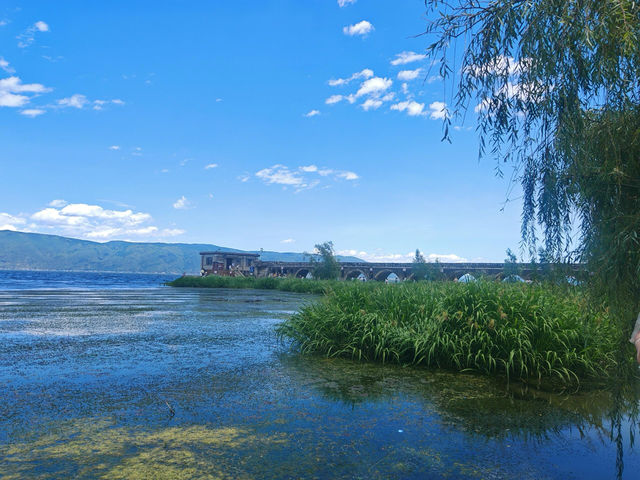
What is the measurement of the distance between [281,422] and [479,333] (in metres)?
3.99

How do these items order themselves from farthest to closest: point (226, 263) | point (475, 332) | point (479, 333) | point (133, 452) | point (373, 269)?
1. point (226, 263)
2. point (373, 269)
3. point (475, 332)
4. point (479, 333)
5. point (133, 452)

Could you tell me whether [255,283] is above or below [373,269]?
below

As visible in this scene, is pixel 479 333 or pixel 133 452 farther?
pixel 479 333

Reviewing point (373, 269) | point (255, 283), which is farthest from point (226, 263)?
point (255, 283)

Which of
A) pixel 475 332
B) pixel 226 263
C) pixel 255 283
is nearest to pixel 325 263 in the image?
pixel 255 283

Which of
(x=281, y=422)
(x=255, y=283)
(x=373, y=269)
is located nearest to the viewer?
(x=281, y=422)

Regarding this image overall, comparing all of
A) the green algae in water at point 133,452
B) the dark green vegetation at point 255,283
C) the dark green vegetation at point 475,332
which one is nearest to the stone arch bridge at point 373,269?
the dark green vegetation at point 255,283

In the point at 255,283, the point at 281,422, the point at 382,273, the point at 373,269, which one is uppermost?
the point at 373,269

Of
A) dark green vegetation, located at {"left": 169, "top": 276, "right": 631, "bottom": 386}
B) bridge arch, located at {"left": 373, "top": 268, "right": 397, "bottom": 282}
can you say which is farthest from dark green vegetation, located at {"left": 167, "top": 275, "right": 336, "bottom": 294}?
dark green vegetation, located at {"left": 169, "top": 276, "right": 631, "bottom": 386}

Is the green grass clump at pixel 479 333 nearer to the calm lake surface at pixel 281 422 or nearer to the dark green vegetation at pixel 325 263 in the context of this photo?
the calm lake surface at pixel 281 422

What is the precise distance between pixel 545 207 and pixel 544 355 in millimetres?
3500

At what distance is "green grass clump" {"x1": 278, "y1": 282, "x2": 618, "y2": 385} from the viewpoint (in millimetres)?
7066

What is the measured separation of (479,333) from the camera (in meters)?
7.34

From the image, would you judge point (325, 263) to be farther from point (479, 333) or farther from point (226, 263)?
point (479, 333)
